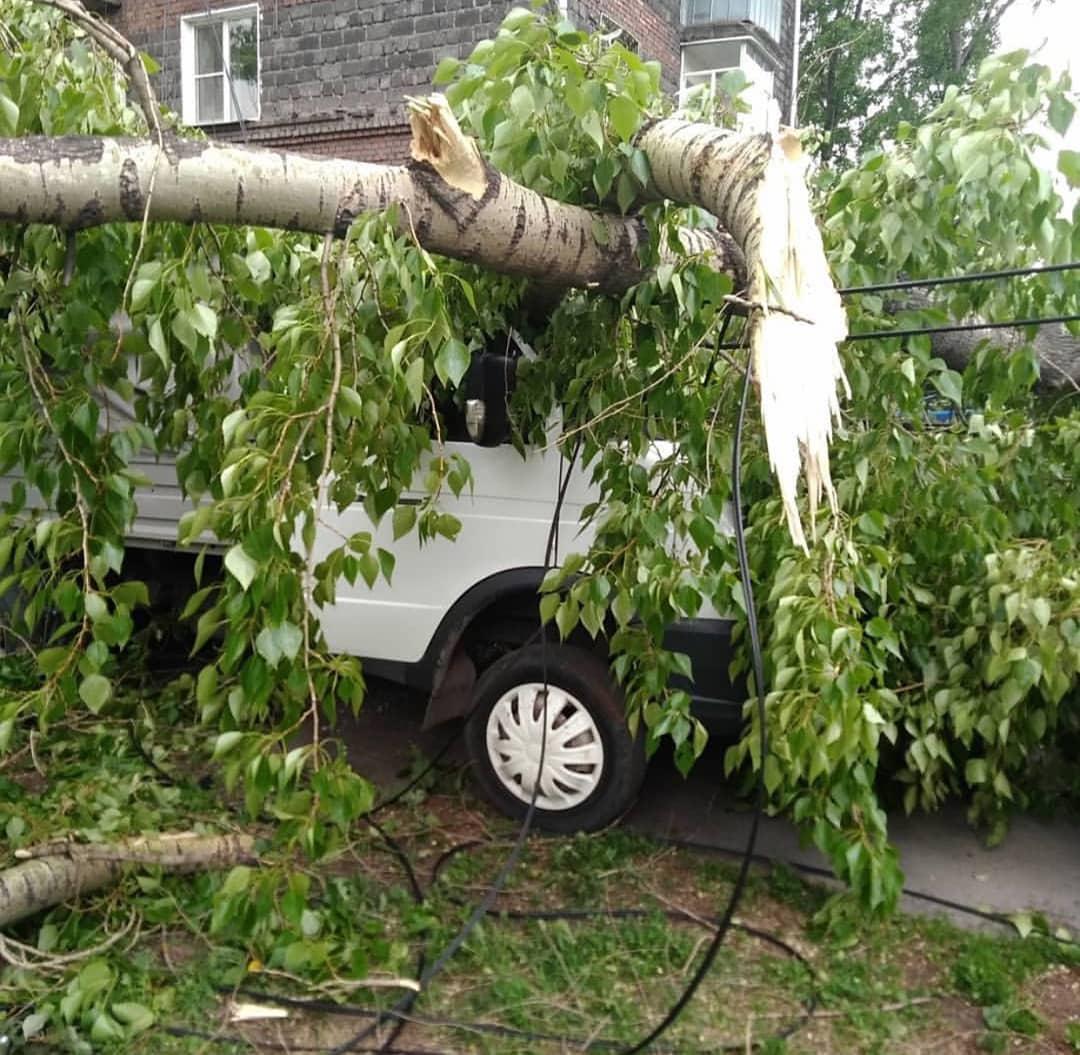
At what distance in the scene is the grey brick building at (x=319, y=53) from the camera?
10.9 m

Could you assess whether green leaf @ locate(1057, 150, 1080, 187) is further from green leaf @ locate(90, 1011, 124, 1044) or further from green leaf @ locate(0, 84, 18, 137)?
green leaf @ locate(90, 1011, 124, 1044)

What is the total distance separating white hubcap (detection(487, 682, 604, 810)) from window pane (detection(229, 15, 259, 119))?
33.3 ft

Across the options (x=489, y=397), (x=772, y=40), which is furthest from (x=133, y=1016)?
(x=772, y=40)

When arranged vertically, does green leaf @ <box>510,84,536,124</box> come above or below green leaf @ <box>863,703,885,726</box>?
above

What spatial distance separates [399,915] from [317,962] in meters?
0.57

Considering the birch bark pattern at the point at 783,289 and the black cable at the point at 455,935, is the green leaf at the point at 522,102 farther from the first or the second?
the black cable at the point at 455,935

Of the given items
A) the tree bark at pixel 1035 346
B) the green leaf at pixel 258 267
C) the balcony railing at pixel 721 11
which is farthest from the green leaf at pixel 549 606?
the balcony railing at pixel 721 11

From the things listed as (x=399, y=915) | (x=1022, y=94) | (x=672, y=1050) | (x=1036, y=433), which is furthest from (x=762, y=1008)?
(x=1022, y=94)

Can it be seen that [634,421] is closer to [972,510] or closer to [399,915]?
[972,510]

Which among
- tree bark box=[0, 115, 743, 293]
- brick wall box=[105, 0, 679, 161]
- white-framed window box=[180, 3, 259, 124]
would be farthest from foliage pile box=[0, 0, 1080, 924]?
white-framed window box=[180, 3, 259, 124]

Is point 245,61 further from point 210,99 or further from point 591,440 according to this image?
point 591,440

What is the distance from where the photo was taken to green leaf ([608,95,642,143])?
8.27 ft

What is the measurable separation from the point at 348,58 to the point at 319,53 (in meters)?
0.44

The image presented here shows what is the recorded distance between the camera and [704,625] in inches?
152
